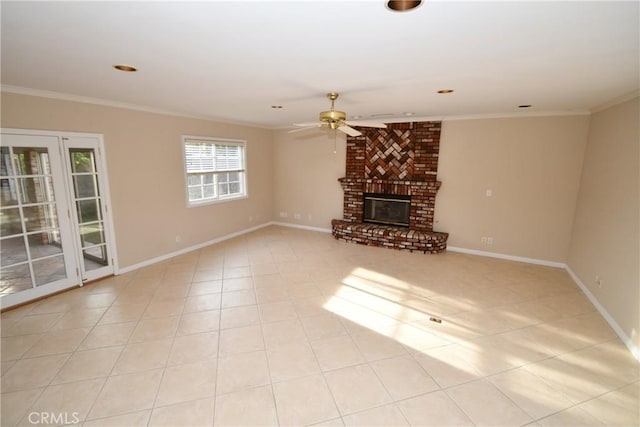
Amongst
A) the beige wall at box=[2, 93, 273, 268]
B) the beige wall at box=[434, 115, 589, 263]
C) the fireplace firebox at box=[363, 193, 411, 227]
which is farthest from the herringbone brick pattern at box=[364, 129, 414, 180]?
the beige wall at box=[2, 93, 273, 268]

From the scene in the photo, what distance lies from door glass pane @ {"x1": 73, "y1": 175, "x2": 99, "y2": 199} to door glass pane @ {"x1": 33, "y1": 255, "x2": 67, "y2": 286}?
2.65 feet

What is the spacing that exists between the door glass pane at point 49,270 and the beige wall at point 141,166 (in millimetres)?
626

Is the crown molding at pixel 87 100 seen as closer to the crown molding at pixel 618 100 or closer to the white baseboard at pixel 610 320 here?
the crown molding at pixel 618 100

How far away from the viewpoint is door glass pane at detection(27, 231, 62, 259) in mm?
3211

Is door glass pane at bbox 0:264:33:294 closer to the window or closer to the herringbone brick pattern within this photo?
the window

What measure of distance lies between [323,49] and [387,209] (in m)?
4.20

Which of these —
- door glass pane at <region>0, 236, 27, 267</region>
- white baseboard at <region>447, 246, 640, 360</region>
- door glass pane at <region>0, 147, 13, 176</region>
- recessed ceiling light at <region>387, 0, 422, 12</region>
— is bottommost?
white baseboard at <region>447, 246, 640, 360</region>

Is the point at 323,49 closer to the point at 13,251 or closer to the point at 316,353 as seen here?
the point at 316,353

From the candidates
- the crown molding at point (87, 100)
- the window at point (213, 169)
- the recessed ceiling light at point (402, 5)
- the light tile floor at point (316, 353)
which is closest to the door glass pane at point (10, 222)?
the light tile floor at point (316, 353)

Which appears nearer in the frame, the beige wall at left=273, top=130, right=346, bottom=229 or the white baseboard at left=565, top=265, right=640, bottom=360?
the white baseboard at left=565, top=265, right=640, bottom=360

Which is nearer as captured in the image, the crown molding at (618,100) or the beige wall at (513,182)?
the crown molding at (618,100)

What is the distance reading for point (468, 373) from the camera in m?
2.28

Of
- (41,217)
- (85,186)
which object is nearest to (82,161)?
(85,186)

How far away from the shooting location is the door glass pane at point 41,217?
3162 millimetres
